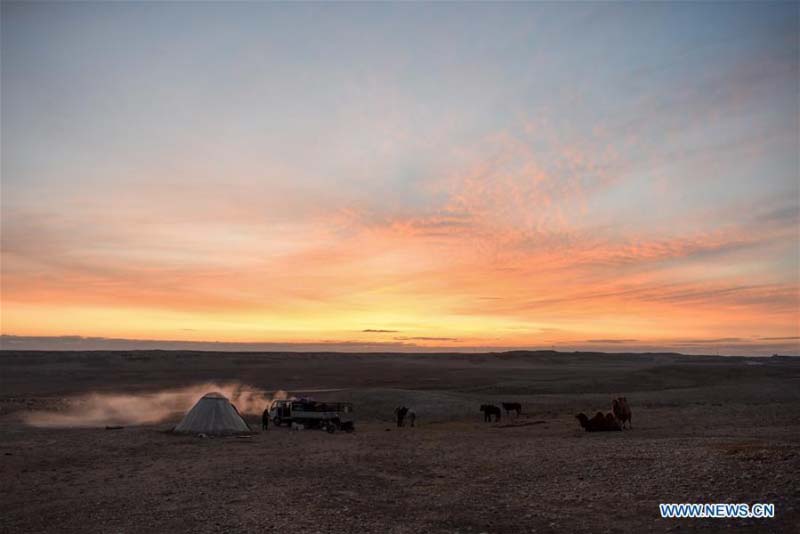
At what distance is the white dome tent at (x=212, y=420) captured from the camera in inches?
1357

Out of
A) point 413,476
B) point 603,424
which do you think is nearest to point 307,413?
point 413,476

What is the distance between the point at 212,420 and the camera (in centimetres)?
3491

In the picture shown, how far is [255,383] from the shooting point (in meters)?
83.4

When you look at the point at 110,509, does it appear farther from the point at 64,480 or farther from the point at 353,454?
the point at 353,454

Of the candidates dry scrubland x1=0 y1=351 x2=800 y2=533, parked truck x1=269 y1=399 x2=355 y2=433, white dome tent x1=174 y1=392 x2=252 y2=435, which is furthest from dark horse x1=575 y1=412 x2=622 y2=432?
white dome tent x1=174 y1=392 x2=252 y2=435

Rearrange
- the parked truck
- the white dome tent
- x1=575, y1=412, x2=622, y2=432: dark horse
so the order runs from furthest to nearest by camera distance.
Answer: the parked truck < the white dome tent < x1=575, y1=412, x2=622, y2=432: dark horse

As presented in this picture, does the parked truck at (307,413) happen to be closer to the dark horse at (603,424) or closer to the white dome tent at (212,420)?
the white dome tent at (212,420)

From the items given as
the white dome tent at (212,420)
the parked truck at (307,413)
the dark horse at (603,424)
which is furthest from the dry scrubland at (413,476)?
the parked truck at (307,413)

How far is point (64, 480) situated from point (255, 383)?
6261 centimetres

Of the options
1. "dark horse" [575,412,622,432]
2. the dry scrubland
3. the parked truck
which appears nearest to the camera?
the dry scrubland

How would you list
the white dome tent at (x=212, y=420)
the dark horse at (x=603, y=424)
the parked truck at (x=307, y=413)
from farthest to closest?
1. the parked truck at (x=307, y=413)
2. the white dome tent at (x=212, y=420)
3. the dark horse at (x=603, y=424)

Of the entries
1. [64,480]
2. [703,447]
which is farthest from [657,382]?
[64,480]

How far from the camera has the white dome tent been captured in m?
34.5

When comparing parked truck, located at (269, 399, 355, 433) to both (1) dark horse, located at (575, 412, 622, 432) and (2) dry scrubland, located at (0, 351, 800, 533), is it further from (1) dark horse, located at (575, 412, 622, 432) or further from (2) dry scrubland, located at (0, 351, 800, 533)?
(1) dark horse, located at (575, 412, 622, 432)
